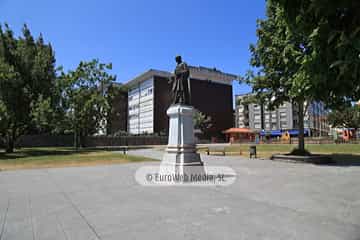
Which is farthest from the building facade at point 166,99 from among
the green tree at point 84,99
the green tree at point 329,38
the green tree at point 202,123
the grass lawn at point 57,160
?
the green tree at point 329,38

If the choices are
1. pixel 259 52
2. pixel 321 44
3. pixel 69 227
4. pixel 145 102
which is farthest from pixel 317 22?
pixel 145 102

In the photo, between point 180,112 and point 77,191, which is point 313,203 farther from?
point 77,191

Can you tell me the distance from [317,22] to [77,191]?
7.44 meters

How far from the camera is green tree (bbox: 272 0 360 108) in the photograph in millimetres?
3023

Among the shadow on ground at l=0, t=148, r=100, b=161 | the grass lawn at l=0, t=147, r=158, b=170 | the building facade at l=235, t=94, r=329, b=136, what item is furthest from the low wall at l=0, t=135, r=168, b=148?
the building facade at l=235, t=94, r=329, b=136

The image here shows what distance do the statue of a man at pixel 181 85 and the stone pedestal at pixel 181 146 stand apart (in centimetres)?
42

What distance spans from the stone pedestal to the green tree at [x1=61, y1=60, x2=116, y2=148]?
24.0m

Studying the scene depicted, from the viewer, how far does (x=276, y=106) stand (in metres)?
17.5

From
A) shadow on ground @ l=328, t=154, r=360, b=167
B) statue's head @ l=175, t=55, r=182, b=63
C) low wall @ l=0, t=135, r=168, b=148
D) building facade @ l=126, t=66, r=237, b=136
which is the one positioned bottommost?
shadow on ground @ l=328, t=154, r=360, b=167

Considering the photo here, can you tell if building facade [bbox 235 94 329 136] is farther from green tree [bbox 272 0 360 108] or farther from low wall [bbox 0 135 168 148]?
green tree [bbox 272 0 360 108]

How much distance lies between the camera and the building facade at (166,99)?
209ft

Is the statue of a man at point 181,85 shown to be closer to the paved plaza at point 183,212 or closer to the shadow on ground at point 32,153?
the paved plaza at point 183,212

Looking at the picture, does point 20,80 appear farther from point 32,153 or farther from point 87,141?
point 87,141

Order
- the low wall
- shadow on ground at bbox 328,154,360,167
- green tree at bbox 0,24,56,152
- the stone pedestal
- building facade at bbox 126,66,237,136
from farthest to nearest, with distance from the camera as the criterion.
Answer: building facade at bbox 126,66,237,136 < the low wall < green tree at bbox 0,24,56,152 < shadow on ground at bbox 328,154,360,167 < the stone pedestal
